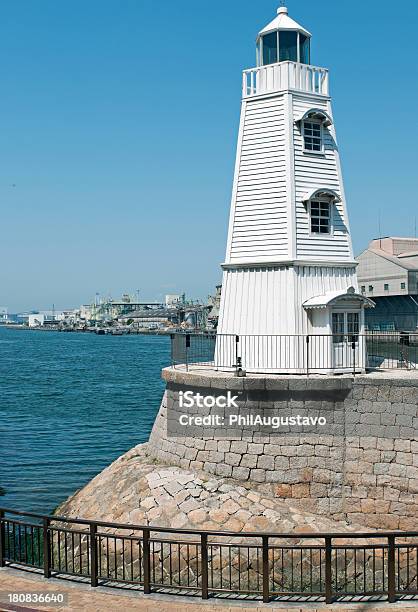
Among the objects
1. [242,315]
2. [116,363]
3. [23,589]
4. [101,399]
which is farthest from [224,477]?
[116,363]

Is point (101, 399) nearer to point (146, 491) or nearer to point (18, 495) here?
point (18, 495)

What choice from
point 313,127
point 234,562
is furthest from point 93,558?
point 313,127

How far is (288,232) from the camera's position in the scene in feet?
63.3

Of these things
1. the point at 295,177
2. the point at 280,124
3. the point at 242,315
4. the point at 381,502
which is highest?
the point at 280,124

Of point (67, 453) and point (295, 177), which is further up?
point (295, 177)

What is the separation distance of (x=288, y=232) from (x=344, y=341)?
10.8 feet

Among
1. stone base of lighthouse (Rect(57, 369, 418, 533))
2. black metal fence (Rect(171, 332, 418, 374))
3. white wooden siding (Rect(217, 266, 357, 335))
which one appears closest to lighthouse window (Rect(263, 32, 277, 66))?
white wooden siding (Rect(217, 266, 357, 335))

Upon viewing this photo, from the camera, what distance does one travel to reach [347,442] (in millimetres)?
16625

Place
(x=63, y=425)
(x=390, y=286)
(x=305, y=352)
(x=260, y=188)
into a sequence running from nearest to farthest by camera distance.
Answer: (x=305, y=352) → (x=260, y=188) → (x=63, y=425) → (x=390, y=286)

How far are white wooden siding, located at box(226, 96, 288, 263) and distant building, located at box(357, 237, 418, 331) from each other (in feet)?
142

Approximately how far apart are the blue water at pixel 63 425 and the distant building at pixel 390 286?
21.3 m

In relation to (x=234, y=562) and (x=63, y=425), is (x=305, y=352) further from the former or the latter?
(x=63, y=425)

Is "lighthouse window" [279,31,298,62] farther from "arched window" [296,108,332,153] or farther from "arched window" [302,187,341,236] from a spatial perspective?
"arched window" [302,187,341,236]

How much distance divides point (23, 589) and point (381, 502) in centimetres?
902
